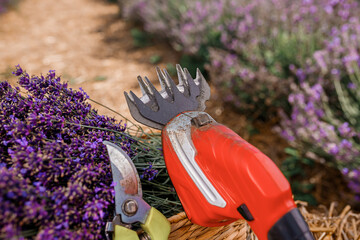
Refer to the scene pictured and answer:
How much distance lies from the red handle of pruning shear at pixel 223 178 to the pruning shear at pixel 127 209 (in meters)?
0.10

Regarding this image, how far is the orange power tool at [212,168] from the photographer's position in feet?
1.69

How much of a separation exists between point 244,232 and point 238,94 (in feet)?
5.26

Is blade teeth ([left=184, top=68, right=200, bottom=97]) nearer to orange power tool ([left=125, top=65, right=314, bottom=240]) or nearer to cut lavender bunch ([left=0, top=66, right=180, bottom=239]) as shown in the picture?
orange power tool ([left=125, top=65, right=314, bottom=240])

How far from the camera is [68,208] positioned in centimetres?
56

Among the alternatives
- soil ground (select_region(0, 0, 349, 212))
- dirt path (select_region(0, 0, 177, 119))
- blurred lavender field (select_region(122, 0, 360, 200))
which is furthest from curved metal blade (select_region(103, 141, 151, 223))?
dirt path (select_region(0, 0, 177, 119))

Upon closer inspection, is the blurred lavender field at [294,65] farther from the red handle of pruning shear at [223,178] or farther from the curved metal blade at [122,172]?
the curved metal blade at [122,172]

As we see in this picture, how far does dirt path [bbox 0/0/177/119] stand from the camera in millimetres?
3059

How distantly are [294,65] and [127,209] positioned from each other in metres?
1.82

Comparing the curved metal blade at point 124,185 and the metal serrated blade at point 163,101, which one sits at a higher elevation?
the metal serrated blade at point 163,101

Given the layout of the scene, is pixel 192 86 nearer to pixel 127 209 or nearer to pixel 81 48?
pixel 127 209

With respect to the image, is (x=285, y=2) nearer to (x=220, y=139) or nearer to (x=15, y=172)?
(x=220, y=139)

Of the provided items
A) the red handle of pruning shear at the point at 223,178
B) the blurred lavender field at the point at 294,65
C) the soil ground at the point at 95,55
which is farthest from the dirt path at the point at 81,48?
the red handle of pruning shear at the point at 223,178

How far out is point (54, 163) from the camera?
59 cm

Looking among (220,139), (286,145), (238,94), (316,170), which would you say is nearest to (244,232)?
(220,139)
